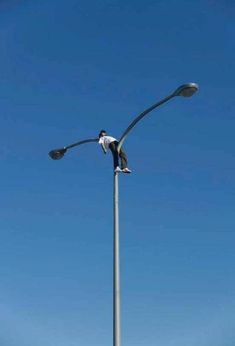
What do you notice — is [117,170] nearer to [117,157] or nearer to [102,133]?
[117,157]

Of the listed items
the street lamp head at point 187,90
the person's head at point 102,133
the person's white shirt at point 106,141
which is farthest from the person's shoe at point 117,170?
the person's head at point 102,133

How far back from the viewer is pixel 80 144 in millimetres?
17469

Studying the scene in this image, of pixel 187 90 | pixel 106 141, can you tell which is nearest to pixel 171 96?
pixel 187 90

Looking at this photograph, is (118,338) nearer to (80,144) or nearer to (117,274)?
(117,274)

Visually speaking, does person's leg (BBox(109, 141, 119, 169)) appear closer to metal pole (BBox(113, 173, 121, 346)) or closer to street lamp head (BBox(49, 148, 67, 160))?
metal pole (BBox(113, 173, 121, 346))

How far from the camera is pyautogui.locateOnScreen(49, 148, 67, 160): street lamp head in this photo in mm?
17656

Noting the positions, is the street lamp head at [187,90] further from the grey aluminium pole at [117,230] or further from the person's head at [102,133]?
the person's head at [102,133]

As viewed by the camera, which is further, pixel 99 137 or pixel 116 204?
pixel 99 137

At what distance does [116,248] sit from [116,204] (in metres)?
1.26

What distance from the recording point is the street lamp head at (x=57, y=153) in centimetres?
1766

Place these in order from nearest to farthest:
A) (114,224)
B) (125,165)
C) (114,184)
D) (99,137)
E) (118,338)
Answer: (118,338), (114,224), (114,184), (125,165), (99,137)

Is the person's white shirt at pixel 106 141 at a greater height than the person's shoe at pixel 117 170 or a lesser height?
greater

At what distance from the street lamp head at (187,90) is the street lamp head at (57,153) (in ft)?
14.2

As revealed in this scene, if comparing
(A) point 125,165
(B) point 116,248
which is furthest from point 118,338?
(A) point 125,165
